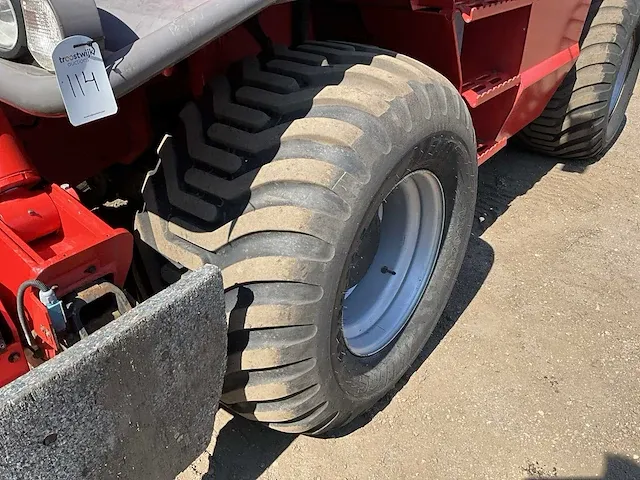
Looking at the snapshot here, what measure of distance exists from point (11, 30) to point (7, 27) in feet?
0.04

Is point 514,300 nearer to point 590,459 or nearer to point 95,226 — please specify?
point 590,459

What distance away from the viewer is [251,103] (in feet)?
5.56

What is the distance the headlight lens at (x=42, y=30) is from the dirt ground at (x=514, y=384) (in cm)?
146

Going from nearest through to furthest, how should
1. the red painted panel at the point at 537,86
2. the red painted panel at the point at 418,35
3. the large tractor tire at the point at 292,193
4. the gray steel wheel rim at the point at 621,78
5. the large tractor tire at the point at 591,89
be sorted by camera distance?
the large tractor tire at the point at 292,193
the red painted panel at the point at 418,35
the red painted panel at the point at 537,86
the large tractor tire at the point at 591,89
the gray steel wheel rim at the point at 621,78

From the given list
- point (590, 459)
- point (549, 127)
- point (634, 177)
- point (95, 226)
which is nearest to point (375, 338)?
point (590, 459)

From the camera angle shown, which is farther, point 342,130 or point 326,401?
point 326,401

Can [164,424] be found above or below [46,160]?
below

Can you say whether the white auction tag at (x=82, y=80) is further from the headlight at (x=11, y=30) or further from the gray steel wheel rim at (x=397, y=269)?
the gray steel wheel rim at (x=397, y=269)

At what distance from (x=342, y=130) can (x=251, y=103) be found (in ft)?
A: 0.85

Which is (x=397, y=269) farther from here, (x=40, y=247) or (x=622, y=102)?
(x=622, y=102)

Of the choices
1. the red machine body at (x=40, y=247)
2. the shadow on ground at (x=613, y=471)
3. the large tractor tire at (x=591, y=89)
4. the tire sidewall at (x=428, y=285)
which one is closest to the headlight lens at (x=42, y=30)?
the red machine body at (x=40, y=247)

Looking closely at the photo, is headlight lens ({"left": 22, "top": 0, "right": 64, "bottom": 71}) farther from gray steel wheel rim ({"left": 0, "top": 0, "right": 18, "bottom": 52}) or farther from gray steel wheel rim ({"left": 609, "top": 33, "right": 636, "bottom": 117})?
gray steel wheel rim ({"left": 609, "top": 33, "right": 636, "bottom": 117})

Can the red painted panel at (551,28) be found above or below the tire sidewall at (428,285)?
above

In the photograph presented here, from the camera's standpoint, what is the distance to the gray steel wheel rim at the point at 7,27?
1098 millimetres
